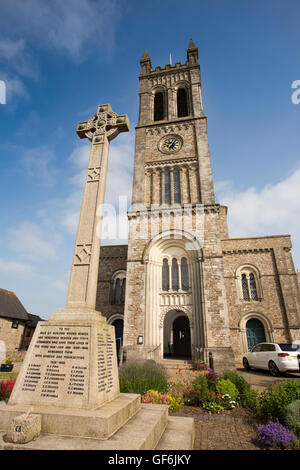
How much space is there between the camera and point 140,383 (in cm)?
651

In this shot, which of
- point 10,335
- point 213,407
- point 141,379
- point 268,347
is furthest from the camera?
point 10,335

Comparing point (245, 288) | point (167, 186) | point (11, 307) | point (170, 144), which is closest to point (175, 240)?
point (167, 186)

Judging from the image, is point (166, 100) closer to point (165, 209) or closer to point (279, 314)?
point (165, 209)

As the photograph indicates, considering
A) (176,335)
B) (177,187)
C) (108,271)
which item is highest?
(177,187)

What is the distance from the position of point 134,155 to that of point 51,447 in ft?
67.8

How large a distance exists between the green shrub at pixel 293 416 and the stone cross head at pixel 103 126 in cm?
709

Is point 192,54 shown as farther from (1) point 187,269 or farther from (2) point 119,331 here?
(2) point 119,331

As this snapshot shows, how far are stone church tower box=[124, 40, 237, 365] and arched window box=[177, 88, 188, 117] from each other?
0.35 ft

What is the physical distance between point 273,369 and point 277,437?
8769 millimetres

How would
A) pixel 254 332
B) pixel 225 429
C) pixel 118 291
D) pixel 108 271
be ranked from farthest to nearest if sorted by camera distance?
pixel 108 271
pixel 118 291
pixel 254 332
pixel 225 429

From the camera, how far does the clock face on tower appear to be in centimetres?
2065

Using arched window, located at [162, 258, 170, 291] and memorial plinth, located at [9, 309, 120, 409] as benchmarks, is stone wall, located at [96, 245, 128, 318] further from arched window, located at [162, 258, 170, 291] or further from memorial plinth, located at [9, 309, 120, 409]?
memorial plinth, located at [9, 309, 120, 409]

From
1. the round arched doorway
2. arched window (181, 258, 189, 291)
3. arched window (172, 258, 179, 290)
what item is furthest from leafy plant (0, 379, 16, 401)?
the round arched doorway

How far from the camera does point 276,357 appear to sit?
10773 millimetres
